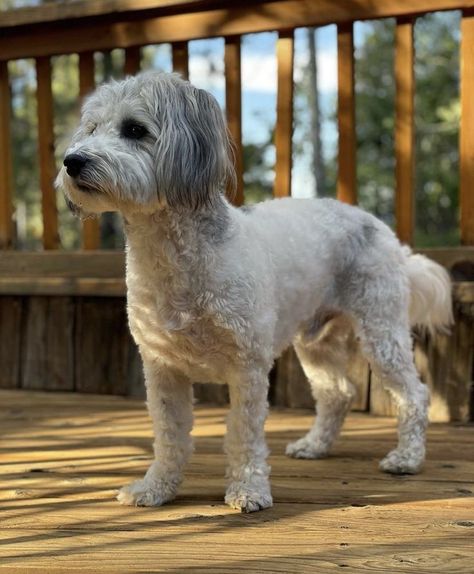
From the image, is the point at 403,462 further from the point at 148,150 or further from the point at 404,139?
the point at 404,139

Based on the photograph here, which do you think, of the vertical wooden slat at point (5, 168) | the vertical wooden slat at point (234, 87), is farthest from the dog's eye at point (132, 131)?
the vertical wooden slat at point (5, 168)

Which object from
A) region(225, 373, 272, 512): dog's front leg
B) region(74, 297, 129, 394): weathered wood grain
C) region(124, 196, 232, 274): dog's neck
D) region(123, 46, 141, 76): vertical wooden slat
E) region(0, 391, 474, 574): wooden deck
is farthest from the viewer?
region(74, 297, 129, 394): weathered wood grain

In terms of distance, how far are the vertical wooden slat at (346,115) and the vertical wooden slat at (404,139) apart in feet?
0.70

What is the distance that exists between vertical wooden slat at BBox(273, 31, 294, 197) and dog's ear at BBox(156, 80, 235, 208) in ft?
5.47

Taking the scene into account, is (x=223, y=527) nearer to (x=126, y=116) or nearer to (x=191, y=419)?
(x=191, y=419)

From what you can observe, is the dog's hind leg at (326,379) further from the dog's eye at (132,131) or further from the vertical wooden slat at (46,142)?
the vertical wooden slat at (46,142)

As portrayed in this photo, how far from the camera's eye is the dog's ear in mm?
2145

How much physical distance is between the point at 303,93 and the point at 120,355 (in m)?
20.3

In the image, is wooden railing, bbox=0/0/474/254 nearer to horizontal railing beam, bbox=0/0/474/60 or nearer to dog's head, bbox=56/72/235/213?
horizontal railing beam, bbox=0/0/474/60

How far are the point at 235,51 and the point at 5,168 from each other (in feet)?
4.91

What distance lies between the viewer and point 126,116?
85.7 inches

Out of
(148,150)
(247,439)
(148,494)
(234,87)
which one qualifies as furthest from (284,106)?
(148,494)

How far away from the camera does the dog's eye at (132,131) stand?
2184mm

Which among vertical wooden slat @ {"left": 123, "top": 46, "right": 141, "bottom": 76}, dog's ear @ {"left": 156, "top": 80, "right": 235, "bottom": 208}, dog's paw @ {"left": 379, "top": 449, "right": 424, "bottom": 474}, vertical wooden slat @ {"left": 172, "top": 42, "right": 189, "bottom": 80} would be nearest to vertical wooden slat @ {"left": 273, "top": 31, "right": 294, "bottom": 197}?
vertical wooden slat @ {"left": 172, "top": 42, "right": 189, "bottom": 80}
